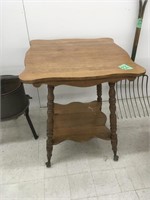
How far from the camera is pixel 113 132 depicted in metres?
1.49

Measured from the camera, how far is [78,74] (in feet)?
3.88

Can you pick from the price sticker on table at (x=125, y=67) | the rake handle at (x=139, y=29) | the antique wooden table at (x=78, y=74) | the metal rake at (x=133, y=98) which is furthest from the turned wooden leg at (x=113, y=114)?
the rake handle at (x=139, y=29)

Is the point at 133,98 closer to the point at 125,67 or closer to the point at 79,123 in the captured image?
the point at 79,123

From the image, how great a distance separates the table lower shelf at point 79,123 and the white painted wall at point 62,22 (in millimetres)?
612

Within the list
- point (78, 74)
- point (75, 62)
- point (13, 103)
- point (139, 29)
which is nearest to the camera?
point (78, 74)

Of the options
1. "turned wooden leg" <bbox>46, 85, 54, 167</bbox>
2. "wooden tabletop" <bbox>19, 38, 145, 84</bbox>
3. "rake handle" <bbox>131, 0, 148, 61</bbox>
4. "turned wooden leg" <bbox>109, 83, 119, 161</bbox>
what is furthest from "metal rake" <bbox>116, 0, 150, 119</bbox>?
"turned wooden leg" <bbox>46, 85, 54, 167</bbox>

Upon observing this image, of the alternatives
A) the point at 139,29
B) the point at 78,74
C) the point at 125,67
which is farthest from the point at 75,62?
the point at 139,29

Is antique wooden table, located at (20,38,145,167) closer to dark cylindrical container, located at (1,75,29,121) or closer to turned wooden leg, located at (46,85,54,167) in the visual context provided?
turned wooden leg, located at (46,85,54,167)

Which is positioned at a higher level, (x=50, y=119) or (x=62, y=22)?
(x=62, y=22)

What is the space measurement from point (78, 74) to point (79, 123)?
577 mm

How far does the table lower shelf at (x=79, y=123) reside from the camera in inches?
60.3

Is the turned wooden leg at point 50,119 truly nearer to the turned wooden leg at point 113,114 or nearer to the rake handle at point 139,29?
the turned wooden leg at point 113,114

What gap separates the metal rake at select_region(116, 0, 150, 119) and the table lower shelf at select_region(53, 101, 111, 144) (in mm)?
436

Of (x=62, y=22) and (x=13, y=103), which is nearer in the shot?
(x=13, y=103)
